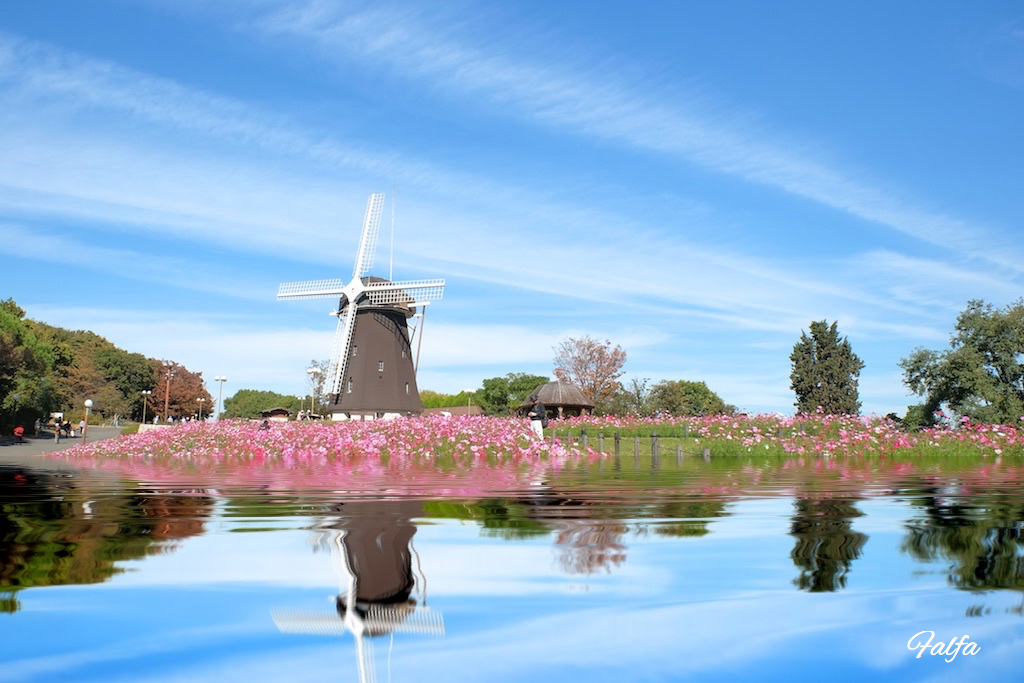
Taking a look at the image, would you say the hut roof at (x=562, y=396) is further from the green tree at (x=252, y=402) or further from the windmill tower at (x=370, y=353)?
the green tree at (x=252, y=402)

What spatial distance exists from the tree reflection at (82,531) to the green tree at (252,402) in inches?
4371

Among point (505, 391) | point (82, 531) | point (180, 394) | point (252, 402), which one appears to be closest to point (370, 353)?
point (505, 391)

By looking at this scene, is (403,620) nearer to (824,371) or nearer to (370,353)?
(370,353)

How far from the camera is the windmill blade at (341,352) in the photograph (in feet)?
150

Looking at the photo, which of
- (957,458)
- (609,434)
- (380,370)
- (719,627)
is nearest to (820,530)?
(719,627)

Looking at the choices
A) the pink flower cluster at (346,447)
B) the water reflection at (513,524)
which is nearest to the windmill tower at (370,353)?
the pink flower cluster at (346,447)

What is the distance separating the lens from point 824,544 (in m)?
4.54

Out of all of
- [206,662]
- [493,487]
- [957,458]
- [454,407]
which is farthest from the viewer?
[454,407]

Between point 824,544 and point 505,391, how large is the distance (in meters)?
61.6

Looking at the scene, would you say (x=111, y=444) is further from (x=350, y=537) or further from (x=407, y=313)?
(x=350, y=537)

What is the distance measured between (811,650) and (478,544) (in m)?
2.35

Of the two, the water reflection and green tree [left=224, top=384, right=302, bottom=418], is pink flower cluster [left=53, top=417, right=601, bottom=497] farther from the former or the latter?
green tree [left=224, top=384, right=302, bottom=418]

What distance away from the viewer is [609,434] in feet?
105

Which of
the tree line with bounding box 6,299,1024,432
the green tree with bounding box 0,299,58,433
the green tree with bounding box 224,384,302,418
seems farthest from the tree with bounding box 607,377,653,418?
the green tree with bounding box 224,384,302,418
